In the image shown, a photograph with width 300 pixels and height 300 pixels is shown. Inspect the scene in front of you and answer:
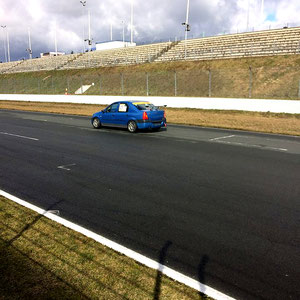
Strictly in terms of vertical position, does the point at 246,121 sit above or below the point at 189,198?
above

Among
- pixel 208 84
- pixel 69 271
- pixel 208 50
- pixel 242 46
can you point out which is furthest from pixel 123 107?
pixel 208 50

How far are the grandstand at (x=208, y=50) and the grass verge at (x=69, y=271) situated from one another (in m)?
35.2

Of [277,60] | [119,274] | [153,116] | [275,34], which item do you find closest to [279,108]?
[153,116]

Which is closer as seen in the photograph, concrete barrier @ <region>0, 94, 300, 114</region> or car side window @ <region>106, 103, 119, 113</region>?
car side window @ <region>106, 103, 119, 113</region>

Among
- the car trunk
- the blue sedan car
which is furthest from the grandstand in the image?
the blue sedan car

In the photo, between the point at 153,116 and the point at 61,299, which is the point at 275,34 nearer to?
the point at 153,116

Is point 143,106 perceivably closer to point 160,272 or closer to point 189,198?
Result: point 189,198

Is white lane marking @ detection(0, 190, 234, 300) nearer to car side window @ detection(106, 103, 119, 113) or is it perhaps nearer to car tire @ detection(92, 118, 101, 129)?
car side window @ detection(106, 103, 119, 113)

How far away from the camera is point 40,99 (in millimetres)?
41312

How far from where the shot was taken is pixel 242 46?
1556 inches

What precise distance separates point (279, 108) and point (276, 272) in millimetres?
18812

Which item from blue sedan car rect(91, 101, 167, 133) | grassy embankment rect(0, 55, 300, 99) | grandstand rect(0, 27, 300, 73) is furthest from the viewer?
grandstand rect(0, 27, 300, 73)

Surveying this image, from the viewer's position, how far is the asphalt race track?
146 inches

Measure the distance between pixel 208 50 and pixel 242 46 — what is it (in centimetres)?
454
